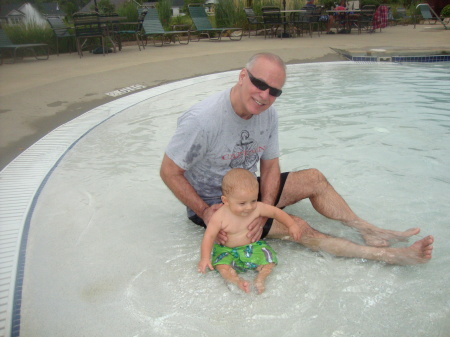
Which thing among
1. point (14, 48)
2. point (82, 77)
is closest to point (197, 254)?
point (82, 77)

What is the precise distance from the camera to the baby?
78.9 inches

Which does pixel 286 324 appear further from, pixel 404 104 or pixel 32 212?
pixel 404 104

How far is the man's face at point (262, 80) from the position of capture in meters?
2.03

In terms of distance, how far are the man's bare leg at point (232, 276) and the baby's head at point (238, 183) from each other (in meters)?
0.36

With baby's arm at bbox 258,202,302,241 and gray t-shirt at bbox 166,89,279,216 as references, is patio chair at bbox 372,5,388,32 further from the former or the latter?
baby's arm at bbox 258,202,302,241

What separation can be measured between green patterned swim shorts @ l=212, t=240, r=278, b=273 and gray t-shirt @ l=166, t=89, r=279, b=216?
1.30 ft

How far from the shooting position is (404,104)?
559 cm

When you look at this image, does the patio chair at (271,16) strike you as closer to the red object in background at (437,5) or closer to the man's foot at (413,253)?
the man's foot at (413,253)

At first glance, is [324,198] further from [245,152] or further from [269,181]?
[245,152]

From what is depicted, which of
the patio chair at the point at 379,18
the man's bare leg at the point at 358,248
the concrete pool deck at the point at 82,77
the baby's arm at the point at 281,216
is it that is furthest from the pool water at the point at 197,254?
the patio chair at the point at 379,18

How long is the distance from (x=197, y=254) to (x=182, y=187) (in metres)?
0.40

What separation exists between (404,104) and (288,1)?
10.9 metres

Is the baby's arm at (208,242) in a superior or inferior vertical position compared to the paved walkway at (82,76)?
inferior

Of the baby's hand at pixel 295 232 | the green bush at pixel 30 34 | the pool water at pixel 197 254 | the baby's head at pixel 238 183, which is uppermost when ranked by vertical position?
the green bush at pixel 30 34
